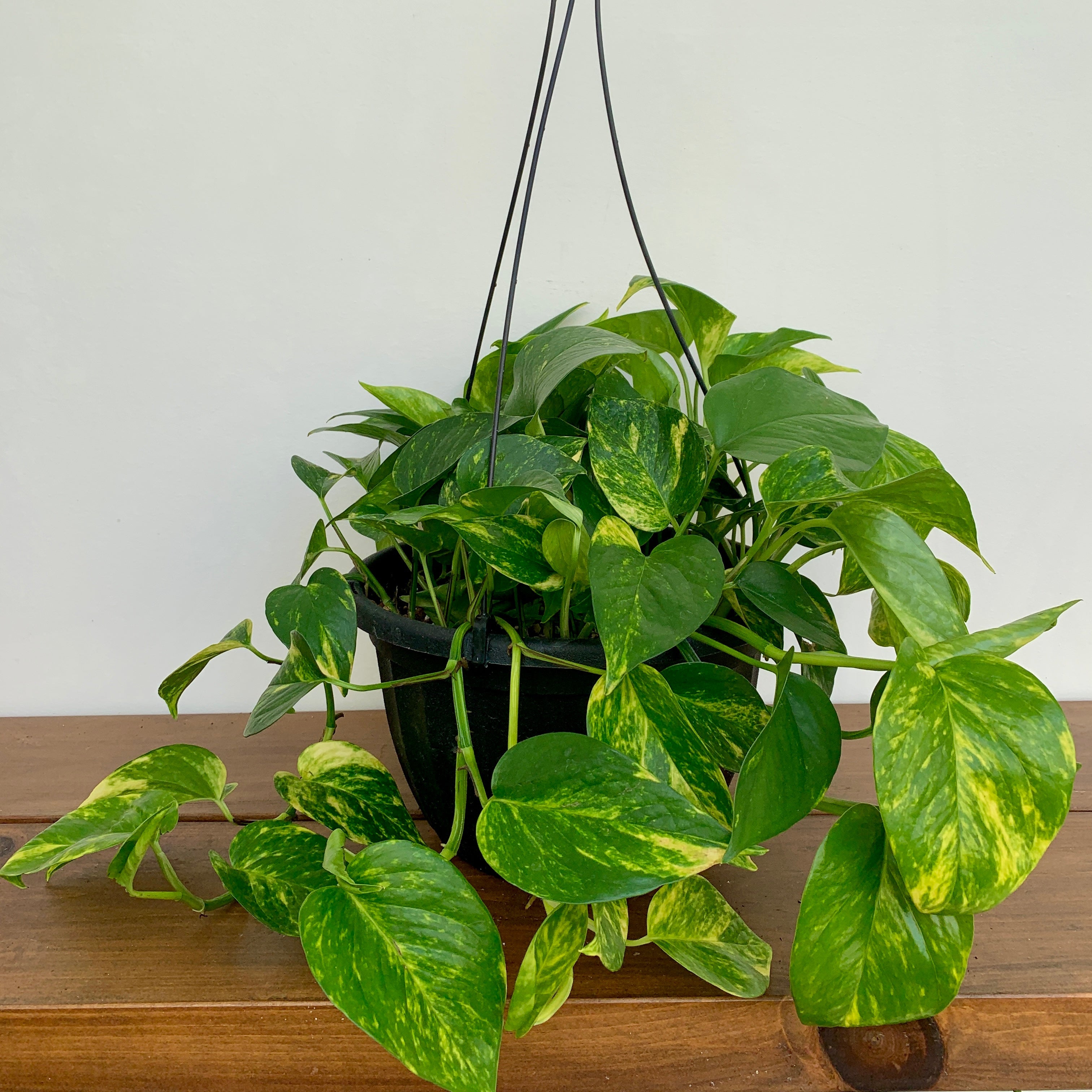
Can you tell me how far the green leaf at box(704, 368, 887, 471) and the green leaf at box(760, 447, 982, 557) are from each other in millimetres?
18

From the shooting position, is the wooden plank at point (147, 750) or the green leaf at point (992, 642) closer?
the green leaf at point (992, 642)

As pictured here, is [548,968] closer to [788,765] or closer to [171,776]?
[788,765]

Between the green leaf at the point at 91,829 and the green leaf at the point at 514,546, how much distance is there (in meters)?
0.25

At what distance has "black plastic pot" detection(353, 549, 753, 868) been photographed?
1.52 ft

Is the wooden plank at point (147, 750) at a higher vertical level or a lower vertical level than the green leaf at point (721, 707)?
lower

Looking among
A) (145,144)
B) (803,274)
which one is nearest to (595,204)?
(803,274)

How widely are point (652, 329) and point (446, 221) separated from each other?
23 centimetres

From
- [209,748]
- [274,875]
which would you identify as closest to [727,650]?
[274,875]

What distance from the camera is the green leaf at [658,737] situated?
Answer: 15.3 inches

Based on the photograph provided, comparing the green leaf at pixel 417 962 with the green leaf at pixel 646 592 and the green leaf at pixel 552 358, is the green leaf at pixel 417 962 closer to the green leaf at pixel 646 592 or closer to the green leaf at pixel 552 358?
the green leaf at pixel 646 592

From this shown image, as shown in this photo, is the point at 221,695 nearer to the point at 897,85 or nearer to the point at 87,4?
the point at 87,4

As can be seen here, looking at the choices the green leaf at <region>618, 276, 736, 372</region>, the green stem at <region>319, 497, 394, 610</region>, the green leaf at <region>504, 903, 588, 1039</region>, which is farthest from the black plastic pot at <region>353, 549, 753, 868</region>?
the green leaf at <region>618, 276, 736, 372</region>

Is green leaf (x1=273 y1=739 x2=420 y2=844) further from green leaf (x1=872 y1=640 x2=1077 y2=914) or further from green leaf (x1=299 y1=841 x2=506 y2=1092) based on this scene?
green leaf (x1=872 y1=640 x2=1077 y2=914)

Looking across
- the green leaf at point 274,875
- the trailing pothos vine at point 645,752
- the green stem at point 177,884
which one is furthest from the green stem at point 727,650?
the green stem at point 177,884
